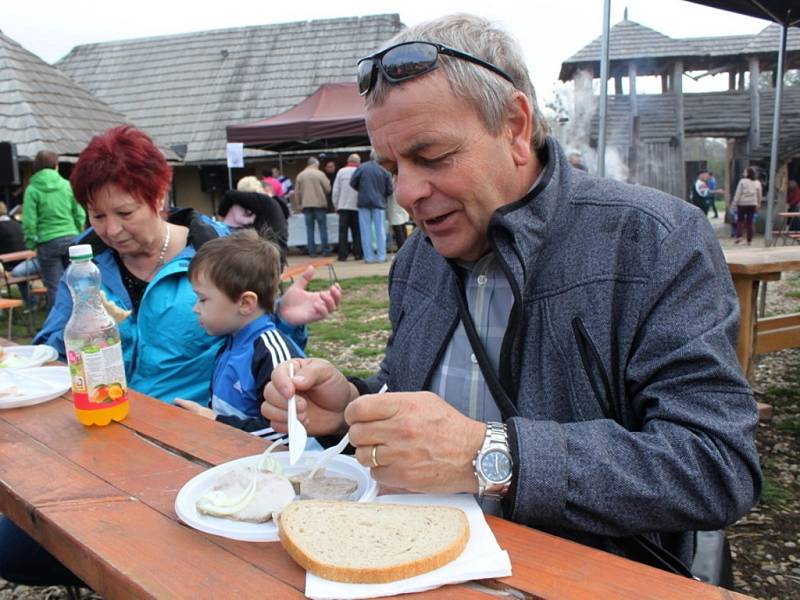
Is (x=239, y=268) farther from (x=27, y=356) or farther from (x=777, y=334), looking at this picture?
(x=777, y=334)

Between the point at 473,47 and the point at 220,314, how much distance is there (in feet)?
4.45

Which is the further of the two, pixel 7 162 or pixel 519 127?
pixel 7 162

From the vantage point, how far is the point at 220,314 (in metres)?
2.27

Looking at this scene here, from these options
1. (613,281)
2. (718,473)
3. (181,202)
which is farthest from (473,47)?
(181,202)

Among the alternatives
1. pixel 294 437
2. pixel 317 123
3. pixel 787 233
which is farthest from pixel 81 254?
pixel 787 233

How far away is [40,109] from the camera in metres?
13.7

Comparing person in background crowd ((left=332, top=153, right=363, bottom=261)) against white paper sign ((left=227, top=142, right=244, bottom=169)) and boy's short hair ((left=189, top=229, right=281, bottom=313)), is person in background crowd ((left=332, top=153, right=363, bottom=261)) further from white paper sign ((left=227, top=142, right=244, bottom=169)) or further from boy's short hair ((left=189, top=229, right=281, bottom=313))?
boy's short hair ((left=189, top=229, right=281, bottom=313))

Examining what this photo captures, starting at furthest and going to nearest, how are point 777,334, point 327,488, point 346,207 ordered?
point 346,207 → point 777,334 → point 327,488

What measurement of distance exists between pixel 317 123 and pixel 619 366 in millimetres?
10355

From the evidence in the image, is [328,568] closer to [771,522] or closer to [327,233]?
[771,522]

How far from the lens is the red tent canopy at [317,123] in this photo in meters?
10.9

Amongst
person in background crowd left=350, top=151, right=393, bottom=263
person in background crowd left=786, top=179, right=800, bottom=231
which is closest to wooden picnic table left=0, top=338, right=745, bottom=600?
person in background crowd left=350, top=151, right=393, bottom=263

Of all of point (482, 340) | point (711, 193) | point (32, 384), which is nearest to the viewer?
point (482, 340)

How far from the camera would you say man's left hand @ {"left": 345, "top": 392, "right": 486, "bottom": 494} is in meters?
1.05
